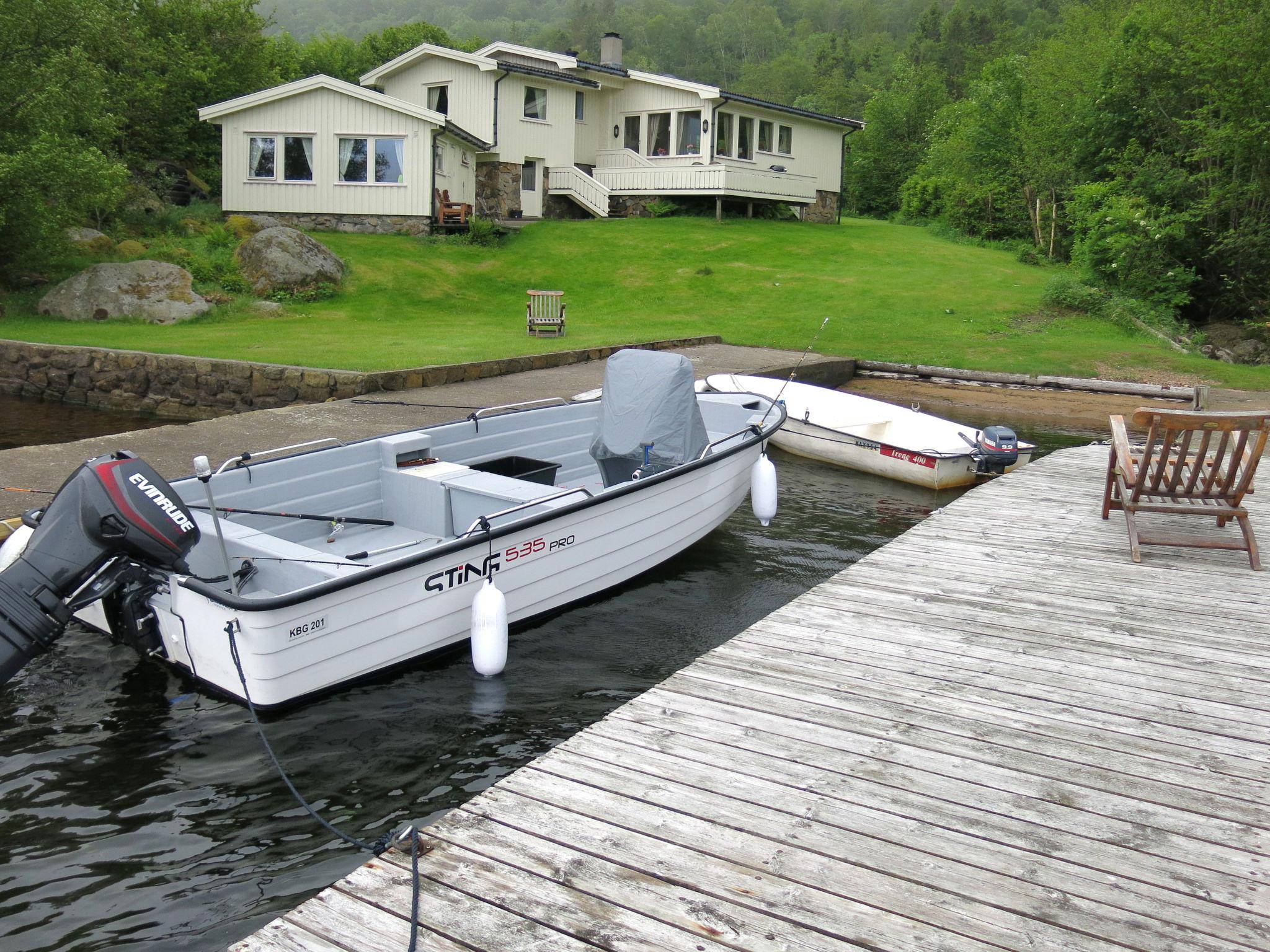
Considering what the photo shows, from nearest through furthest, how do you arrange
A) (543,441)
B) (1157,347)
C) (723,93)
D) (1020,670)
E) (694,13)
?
(1020,670), (543,441), (1157,347), (723,93), (694,13)

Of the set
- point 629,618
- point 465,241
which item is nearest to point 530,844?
point 629,618

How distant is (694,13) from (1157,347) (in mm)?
124405

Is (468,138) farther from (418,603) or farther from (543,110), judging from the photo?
(418,603)

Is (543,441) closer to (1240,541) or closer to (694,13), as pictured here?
(1240,541)

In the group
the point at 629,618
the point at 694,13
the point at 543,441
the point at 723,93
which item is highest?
the point at 694,13

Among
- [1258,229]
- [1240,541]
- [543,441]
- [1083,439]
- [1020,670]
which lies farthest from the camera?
[1258,229]

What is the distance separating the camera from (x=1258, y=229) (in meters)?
23.8

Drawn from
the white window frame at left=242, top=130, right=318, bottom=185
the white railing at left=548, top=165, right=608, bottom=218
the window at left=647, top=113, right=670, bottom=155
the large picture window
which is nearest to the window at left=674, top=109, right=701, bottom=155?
the window at left=647, top=113, right=670, bottom=155

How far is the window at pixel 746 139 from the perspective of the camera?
33.3 m

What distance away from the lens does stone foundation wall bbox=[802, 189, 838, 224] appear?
3703 centimetres

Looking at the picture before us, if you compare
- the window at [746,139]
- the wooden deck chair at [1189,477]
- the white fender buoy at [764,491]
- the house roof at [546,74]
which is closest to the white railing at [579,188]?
the house roof at [546,74]

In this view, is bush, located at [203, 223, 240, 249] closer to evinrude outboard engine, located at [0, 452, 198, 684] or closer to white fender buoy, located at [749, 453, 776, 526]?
white fender buoy, located at [749, 453, 776, 526]

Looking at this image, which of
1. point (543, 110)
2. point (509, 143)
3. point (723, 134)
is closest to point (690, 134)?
point (723, 134)

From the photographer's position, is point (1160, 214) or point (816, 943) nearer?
point (816, 943)
